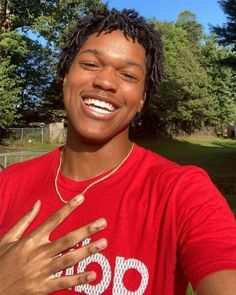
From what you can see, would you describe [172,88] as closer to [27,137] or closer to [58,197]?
[27,137]

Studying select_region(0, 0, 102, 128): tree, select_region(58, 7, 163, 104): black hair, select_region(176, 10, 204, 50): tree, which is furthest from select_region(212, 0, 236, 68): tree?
select_region(176, 10, 204, 50): tree

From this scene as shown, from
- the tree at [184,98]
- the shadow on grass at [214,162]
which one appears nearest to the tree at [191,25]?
the tree at [184,98]

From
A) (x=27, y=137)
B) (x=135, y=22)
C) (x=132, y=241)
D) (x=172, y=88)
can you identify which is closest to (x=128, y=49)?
(x=135, y=22)

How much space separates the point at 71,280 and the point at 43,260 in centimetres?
11

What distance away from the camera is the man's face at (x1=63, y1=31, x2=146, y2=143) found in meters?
2.15

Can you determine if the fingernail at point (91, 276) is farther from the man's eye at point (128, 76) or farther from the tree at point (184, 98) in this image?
the tree at point (184, 98)

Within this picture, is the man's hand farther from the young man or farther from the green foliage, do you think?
the green foliage

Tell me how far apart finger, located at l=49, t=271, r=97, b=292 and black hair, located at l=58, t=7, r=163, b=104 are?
1094 millimetres

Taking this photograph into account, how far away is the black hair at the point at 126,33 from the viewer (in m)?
2.24

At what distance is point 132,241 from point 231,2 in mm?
23553

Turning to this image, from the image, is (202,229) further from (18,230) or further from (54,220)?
(18,230)

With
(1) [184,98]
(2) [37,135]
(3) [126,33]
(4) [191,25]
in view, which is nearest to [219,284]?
(3) [126,33]

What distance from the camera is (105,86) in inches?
83.9

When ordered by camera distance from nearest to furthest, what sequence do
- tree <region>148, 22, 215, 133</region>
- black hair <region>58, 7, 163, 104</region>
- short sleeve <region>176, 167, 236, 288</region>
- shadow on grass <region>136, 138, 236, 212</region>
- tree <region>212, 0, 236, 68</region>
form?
short sleeve <region>176, 167, 236, 288</region>, black hair <region>58, 7, 163, 104</region>, shadow on grass <region>136, 138, 236, 212</region>, tree <region>212, 0, 236, 68</region>, tree <region>148, 22, 215, 133</region>
